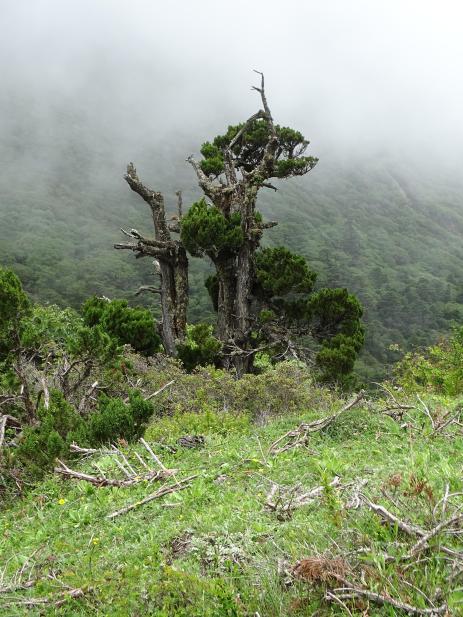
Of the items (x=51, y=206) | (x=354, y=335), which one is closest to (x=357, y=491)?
(x=354, y=335)

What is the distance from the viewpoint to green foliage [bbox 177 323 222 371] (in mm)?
18469

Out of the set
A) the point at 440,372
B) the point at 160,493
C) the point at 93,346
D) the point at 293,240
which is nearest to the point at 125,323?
the point at 93,346

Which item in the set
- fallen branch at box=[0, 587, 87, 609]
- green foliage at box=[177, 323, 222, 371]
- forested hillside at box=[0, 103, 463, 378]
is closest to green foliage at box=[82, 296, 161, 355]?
green foliage at box=[177, 323, 222, 371]

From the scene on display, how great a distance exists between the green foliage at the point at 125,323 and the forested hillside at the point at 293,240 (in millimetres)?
24944

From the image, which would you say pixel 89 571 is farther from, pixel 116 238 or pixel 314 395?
pixel 116 238

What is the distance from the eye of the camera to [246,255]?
64.4 feet

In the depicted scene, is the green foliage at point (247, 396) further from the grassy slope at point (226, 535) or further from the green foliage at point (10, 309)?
the grassy slope at point (226, 535)

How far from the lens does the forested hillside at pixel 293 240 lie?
75062 mm

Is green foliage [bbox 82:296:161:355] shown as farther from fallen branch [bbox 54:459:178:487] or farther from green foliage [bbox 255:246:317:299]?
fallen branch [bbox 54:459:178:487]

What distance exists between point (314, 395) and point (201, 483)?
875 centimetres

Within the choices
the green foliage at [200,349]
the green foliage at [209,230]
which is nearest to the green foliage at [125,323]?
the green foliage at [200,349]

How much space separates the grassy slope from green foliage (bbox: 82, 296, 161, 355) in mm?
10915

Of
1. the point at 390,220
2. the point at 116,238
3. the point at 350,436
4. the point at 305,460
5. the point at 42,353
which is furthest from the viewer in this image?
the point at 390,220

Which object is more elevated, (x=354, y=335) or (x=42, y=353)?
(x=42, y=353)
